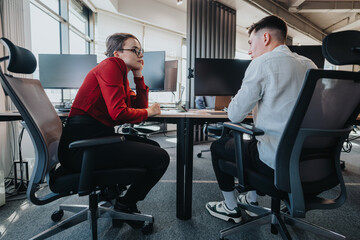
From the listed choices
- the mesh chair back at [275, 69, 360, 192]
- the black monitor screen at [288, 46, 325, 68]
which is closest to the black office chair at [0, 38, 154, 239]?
the mesh chair back at [275, 69, 360, 192]

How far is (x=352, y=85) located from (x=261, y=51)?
1.82 ft

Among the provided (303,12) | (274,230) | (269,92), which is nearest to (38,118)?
(269,92)

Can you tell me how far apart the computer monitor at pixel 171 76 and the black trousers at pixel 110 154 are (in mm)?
1268

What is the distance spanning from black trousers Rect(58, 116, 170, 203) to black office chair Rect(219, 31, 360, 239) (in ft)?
1.57

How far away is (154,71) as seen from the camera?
2092 millimetres

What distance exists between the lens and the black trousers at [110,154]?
99 centimetres

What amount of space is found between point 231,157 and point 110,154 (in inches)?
26.5

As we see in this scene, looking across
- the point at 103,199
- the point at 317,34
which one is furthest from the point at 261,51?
the point at 317,34

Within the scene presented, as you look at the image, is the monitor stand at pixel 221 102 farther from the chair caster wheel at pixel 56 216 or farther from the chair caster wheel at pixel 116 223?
the chair caster wheel at pixel 56 216

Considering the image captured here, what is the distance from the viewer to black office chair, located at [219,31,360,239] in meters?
0.78

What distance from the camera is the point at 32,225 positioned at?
4.46 ft

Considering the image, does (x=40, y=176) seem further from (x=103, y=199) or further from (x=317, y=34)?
(x=317, y=34)

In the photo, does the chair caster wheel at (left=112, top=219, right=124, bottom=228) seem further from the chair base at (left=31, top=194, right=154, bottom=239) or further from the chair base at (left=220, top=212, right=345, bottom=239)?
the chair base at (left=220, top=212, right=345, bottom=239)

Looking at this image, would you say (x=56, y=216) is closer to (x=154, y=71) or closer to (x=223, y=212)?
(x=223, y=212)
